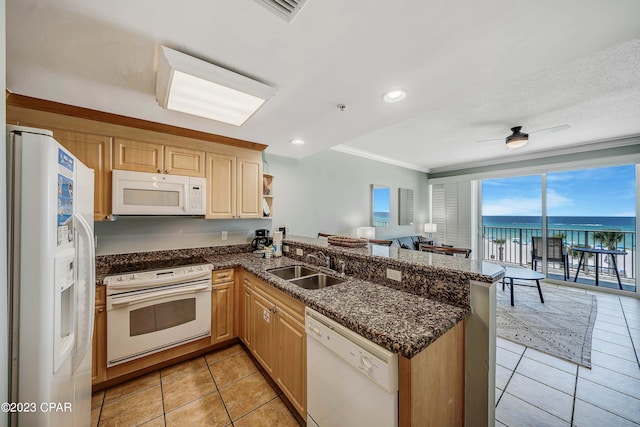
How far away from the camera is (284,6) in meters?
1.04

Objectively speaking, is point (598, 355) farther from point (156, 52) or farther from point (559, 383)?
point (156, 52)

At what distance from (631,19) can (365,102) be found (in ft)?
4.56

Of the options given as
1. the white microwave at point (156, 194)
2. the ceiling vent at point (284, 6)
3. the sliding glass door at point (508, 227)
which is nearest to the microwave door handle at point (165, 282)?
the white microwave at point (156, 194)

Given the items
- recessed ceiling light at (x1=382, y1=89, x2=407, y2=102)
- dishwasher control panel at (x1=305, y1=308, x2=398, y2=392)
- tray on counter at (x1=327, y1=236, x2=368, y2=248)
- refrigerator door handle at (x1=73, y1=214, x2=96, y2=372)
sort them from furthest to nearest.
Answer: tray on counter at (x1=327, y1=236, x2=368, y2=248), recessed ceiling light at (x1=382, y1=89, x2=407, y2=102), refrigerator door handle at (x1=73, y1=214, x2=96, y2=372), dishwasher control panel at (x1=305, y1=308, x2=398, y2=392)

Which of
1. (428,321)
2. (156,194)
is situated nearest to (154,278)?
(156,194)

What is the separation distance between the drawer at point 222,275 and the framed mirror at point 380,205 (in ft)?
10.7

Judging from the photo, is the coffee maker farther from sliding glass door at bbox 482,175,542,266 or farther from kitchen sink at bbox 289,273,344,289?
sliding glass door at bbox 482,175,542,266

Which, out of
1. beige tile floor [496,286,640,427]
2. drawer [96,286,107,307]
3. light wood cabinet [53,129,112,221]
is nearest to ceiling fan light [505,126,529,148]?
beige tile floor [496,286,640,427]

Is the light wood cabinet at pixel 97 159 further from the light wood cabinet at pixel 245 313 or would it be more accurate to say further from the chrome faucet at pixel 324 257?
the chrome faucet at pixel 324 257

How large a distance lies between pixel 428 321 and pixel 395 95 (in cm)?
161

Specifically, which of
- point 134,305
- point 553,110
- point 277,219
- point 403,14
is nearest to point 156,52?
point 403,14

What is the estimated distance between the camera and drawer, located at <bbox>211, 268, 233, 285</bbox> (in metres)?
2.32

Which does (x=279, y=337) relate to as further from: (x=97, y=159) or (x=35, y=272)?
(x=97, y=159)

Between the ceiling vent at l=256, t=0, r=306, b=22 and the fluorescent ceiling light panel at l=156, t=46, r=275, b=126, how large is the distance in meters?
0.54
